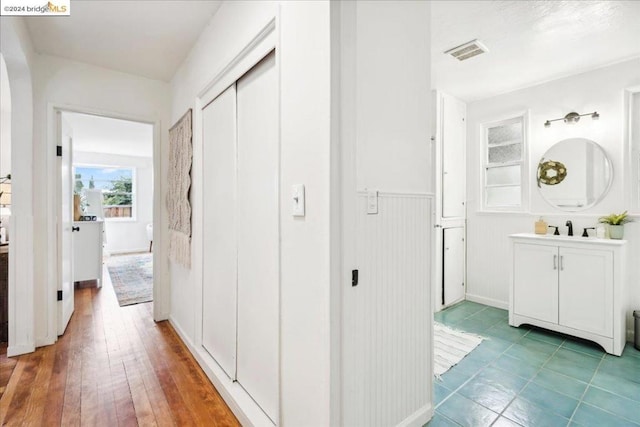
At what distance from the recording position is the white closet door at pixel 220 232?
76.7 inches

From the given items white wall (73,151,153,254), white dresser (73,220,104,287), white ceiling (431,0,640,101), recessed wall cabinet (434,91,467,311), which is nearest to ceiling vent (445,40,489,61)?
white ceiling (431,0,640,101)

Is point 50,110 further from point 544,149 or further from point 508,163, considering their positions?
point 544,149

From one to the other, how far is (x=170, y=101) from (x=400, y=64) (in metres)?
2.72

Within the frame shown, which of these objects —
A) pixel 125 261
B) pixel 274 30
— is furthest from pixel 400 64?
pixel 125 261

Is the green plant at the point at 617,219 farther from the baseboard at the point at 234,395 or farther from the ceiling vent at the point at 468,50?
the baseboard at the point at 234,395

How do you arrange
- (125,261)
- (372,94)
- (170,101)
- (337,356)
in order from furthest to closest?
(125,261) < (170,101) < (372,94) < (337,356)

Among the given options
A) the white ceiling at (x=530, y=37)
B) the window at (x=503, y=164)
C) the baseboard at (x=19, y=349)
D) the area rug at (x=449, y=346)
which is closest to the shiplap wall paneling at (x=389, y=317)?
the area rug at (x=449, y=346)

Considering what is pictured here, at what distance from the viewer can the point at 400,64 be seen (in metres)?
1.44

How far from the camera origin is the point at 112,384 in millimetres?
2059

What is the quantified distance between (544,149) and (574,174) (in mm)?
389

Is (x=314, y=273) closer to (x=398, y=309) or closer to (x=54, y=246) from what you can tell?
(x=398, y=309)

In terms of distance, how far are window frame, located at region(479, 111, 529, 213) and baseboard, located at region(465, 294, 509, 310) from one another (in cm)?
105

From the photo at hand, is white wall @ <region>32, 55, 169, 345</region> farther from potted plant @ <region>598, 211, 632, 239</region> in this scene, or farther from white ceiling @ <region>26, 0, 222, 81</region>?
potted plant @ <region>598, 211, 632, 239</region>

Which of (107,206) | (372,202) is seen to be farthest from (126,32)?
(107,206)
